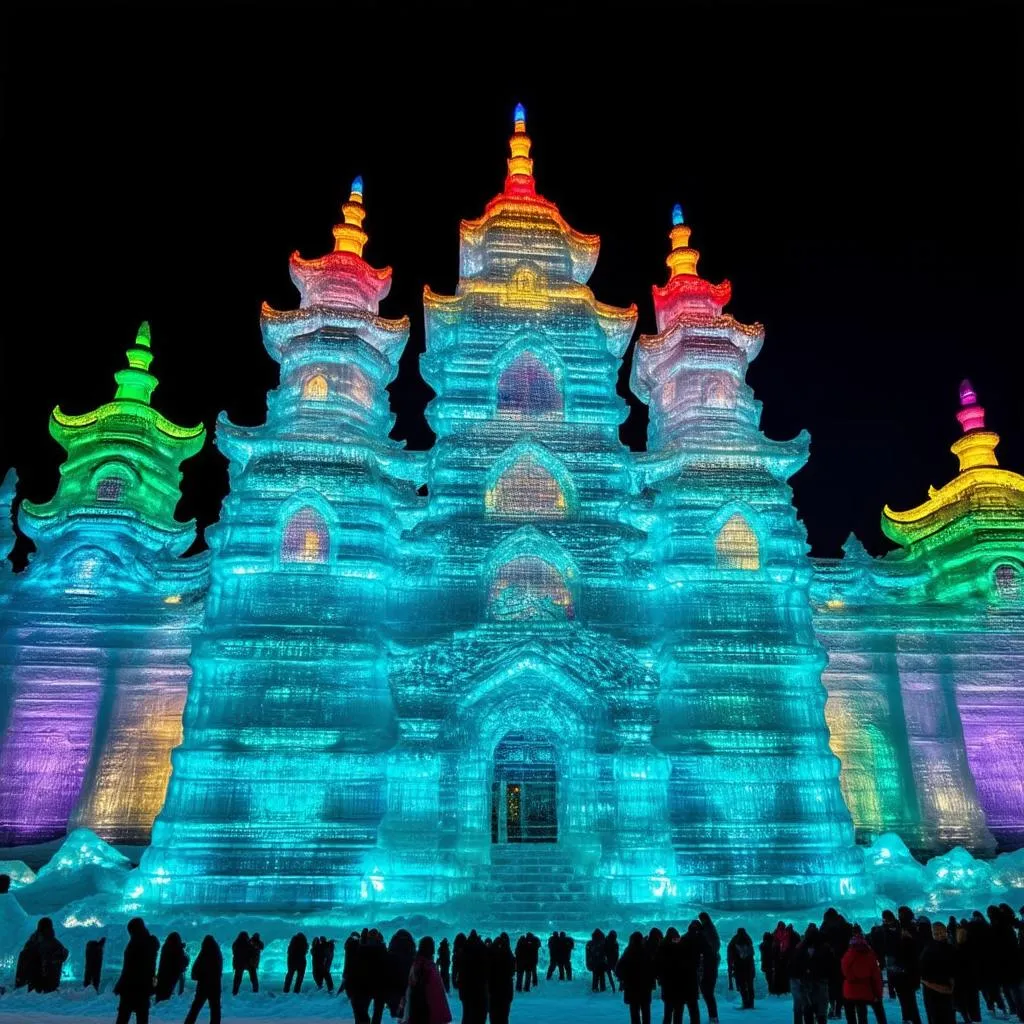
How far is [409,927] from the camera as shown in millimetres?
Result: 17266

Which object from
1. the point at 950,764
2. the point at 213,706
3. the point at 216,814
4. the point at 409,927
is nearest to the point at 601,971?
the point at 409,927

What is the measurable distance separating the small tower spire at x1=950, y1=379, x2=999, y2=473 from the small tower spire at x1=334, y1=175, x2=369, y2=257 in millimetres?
22053

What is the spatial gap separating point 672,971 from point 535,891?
9.60m

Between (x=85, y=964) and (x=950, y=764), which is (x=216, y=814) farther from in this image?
(x=950, y=764)

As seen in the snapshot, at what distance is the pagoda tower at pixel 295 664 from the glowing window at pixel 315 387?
0.20 feet

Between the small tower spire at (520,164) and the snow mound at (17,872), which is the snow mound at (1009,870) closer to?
the snow mound at (17,872)

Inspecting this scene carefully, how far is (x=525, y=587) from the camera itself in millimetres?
24109

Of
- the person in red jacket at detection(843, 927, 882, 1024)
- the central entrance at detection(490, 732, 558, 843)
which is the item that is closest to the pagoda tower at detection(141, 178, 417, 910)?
the central entrance at detection(490, 732, 558, 843)

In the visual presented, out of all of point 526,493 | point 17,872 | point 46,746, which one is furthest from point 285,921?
point 526,493

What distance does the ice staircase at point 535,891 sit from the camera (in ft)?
60.3

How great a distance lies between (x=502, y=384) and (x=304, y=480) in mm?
6794

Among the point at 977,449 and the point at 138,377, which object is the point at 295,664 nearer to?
the point at 138,377

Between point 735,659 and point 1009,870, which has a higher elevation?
point 735,659

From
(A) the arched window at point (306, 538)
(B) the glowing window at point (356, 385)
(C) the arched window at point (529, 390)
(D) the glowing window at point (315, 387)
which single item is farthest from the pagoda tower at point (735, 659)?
(D) the glowing window at point (315, 387)
